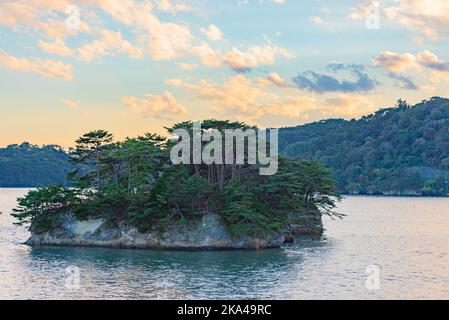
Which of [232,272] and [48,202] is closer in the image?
[232,272]

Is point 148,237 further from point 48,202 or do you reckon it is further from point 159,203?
point 48,202

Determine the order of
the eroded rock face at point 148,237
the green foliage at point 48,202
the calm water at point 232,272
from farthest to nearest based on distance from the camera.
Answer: the green foliage at point 48,202 → the eroded rock face at point 148,237 → the calm water at point 232,272

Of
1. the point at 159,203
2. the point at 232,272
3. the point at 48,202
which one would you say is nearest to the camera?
the point at 232,272

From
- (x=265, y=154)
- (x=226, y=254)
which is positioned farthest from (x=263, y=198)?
(x=226, y=254)

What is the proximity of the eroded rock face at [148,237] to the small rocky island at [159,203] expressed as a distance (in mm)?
95

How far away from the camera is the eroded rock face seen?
59188 mm

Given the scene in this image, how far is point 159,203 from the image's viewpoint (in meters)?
60.2

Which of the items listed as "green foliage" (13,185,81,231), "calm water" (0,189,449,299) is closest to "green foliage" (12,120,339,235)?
"green foliage" (13,185,81,231)

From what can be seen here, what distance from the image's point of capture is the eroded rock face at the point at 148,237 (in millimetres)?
59188

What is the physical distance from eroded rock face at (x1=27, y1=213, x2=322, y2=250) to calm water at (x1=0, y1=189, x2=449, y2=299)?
5.89 feet

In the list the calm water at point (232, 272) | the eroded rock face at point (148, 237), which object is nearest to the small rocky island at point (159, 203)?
the eroded rock face at point (148, 237)

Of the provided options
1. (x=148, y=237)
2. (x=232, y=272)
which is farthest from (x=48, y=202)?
(x=232, y=272)

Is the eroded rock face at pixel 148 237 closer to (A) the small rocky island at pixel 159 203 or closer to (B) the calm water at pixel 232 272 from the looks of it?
(A) the small rocky island at pixel 159 203

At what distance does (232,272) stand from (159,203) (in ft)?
48.5
